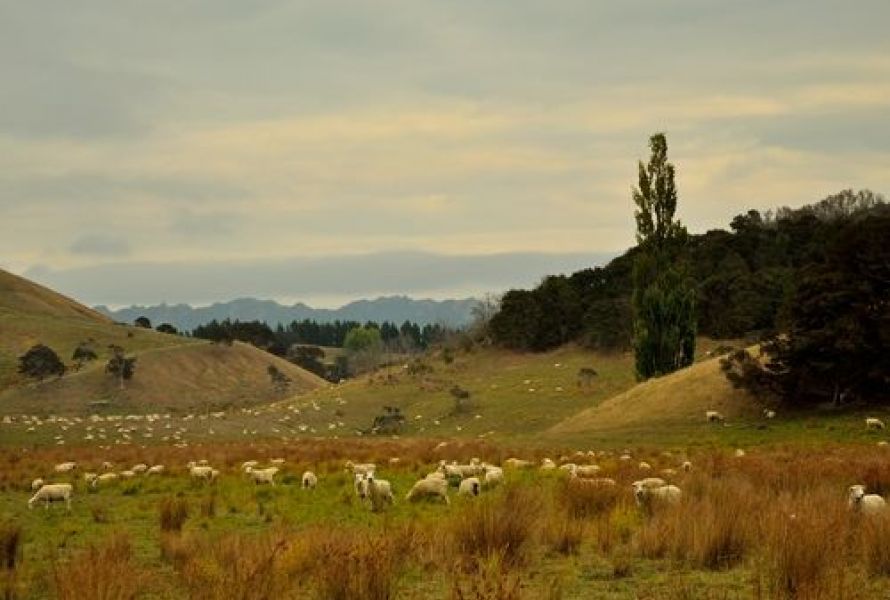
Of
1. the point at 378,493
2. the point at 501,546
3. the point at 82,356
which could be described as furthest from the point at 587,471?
the point at 82,356

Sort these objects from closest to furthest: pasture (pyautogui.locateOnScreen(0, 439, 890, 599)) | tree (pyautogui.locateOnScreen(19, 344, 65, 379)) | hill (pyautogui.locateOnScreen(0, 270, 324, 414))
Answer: pasture (pyautogui.locateOnScreen(0, 439, 890, 599))
hill (pyautogui.locateOnScreen(0, 270, 324, 414))
tree (pyautogui.locateOnScreen(19, 344, 65, 379))

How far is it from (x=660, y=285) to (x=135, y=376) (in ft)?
277

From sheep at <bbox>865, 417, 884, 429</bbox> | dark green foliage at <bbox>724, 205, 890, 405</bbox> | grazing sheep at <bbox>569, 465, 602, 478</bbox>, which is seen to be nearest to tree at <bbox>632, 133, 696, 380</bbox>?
dark green foliage at <bbox>724, 205, 890, 405</bbox>

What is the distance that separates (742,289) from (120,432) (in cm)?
5069

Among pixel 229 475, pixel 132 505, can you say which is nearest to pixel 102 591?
pixel 132 505

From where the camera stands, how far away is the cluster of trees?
234ft

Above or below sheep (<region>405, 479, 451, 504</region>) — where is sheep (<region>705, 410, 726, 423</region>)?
below

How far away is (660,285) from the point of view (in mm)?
49688

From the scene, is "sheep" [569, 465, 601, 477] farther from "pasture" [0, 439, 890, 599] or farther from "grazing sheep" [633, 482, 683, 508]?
"grazing sheep" [633, 482, 683, 508]

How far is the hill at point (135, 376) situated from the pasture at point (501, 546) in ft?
277

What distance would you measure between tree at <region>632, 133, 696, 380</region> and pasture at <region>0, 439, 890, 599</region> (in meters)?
31.9

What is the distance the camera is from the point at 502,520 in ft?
33.9

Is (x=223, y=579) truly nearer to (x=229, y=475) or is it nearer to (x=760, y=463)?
(x=760, y=463)

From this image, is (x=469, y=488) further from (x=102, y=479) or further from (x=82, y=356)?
(x=82, y=356)
